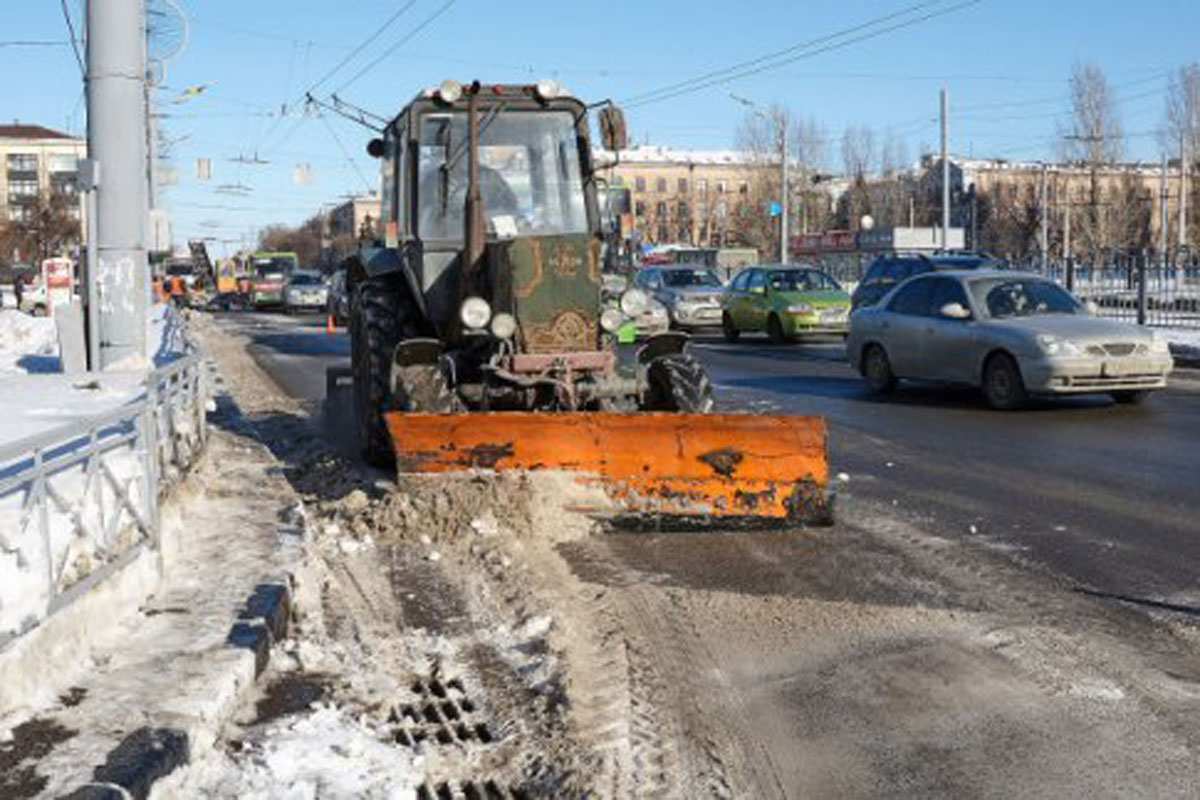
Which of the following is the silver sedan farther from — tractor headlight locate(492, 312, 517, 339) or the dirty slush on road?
tractor headlight locate(492, 312, 517, 339)

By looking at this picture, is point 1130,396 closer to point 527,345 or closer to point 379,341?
point 527,345

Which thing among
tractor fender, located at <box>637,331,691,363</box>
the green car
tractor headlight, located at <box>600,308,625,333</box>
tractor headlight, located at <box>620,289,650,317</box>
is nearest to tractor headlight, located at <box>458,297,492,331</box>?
tractor headlight, located at <box>600,308,625,333</box>

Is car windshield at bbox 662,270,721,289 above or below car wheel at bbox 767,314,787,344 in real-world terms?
above

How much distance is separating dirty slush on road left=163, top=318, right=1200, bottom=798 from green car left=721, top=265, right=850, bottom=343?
18376 mm

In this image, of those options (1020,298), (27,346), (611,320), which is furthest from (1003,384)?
(27,346)

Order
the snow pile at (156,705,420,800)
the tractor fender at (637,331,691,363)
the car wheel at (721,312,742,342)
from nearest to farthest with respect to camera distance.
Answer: the snow pile at (156,705,420,800) → the tractor fender at (637,331,691,363) → the car wheel at (721,312,742,342)

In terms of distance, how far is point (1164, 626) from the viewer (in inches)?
233

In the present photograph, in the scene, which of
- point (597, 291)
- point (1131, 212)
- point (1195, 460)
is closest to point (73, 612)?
point (597, 291)

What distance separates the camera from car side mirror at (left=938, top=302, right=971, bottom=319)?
14953mm

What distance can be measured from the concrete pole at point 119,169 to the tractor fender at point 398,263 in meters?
2.66

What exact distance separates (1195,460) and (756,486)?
438cm

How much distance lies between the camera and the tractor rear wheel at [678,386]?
959 centimetres


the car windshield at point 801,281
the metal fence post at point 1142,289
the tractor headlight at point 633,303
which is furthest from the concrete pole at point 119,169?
the metal fence post at point 1142,289

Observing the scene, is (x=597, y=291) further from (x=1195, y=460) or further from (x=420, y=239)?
(x=1195, y=460)
